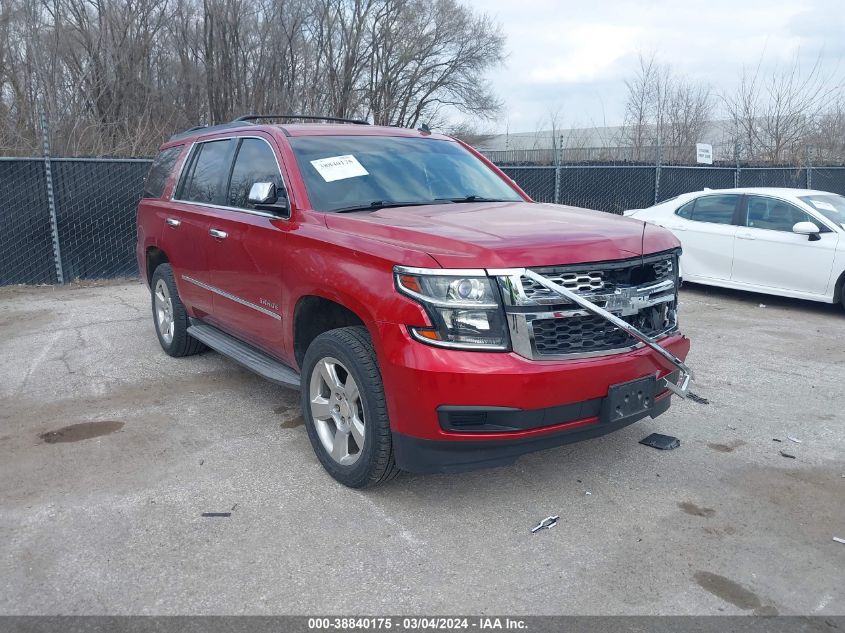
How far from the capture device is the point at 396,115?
93.7 ft

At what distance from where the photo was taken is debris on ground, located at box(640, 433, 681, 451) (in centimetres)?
437

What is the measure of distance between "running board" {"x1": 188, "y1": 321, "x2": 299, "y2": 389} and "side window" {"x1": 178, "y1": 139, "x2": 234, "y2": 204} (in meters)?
1.00

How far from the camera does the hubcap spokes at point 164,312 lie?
20.6 ft

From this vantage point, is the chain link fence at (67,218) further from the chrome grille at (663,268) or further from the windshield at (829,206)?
the windshield at (829,206)

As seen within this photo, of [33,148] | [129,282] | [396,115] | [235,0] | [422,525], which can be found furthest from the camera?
[396,115]

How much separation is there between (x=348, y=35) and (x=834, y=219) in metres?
17.5

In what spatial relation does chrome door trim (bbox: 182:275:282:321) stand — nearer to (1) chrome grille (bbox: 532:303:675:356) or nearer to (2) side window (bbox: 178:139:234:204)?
(2) side window (bbox: 178:139:234:204)

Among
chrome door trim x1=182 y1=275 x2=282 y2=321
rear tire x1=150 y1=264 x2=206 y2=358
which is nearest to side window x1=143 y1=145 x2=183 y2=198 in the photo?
rear tire x1=150 y1=264 x2=206 y2=358

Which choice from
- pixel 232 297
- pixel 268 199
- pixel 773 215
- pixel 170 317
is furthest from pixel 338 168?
pixel 773 215

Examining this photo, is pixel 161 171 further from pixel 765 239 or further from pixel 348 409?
pixel 765 239

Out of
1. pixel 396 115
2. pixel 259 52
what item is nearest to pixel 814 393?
A: pixel 259 52

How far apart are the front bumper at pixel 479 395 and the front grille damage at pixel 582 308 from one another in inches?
2.9

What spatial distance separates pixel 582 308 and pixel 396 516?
1.36 metres

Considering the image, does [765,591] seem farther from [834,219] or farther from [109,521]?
[834,219]
